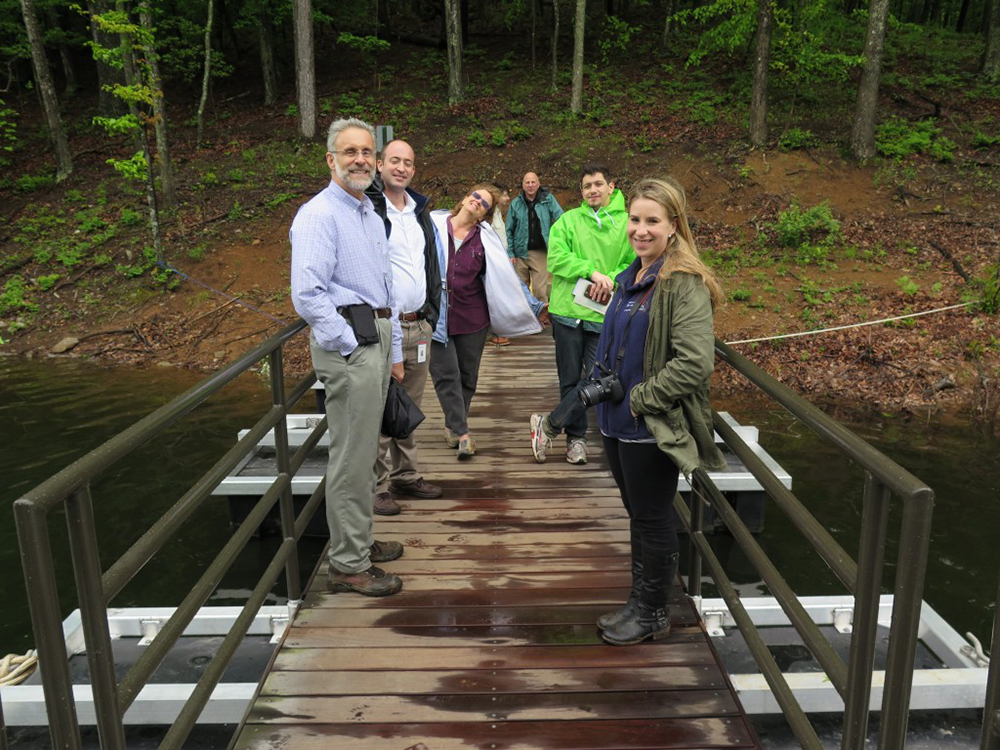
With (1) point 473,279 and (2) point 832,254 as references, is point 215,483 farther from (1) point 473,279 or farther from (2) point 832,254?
(2) point 832,254

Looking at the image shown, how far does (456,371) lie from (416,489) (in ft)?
2.96

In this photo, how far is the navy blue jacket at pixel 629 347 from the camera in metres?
3.16

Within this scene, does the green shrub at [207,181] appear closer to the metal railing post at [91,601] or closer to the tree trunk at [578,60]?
the tree trunk at [578,60]

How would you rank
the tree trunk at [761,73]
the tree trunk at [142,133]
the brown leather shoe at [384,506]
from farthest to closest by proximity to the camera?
1. the tree trunk at [761,73]
2. the tree trunk at [142,133]
3. the brown leather shoe at [384,506]

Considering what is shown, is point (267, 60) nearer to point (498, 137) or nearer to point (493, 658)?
point (498, 137)

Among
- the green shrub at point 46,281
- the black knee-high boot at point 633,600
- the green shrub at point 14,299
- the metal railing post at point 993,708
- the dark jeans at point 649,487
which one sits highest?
the metal railing post at point 993,708

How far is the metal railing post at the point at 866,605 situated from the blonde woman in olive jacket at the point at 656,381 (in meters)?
0.98

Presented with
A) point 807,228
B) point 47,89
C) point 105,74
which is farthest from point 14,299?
point 807,228

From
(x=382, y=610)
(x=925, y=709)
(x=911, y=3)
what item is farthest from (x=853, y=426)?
(x=911, y=3)

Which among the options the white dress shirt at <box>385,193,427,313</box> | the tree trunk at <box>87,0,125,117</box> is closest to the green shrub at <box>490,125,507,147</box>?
the tree trunk at <box>87,0,125,117</box>

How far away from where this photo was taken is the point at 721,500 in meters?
3.28

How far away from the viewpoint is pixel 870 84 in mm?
15617

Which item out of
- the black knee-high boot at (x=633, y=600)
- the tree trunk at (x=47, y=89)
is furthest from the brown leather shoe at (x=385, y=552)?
the tree trunk at (x=47, y=89)

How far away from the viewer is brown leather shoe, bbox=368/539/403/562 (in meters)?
4.32
